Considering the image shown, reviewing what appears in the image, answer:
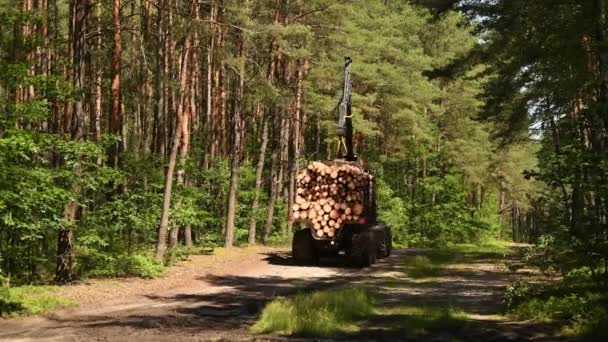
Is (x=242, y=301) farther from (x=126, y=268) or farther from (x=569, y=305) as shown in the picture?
(x=569, y=305)

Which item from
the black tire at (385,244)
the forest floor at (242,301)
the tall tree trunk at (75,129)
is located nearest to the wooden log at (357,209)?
the forest floor at (242,301)

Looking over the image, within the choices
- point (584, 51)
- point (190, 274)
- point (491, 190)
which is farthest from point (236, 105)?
point (491, 190)

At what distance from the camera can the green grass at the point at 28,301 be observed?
397 inches

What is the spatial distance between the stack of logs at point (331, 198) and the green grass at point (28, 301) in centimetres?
822

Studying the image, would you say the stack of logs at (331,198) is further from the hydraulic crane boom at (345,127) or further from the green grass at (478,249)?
the green grass at (478,249)

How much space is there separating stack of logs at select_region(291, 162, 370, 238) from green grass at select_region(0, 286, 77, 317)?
822 centimetres

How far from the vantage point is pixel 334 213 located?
1797cm

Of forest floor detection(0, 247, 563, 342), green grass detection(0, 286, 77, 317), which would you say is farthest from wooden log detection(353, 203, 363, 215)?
green grass detection(0, 286, 77, 317)

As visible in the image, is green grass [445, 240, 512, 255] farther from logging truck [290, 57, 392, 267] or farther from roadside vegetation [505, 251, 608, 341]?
roadside vegetation [505, 251, 608, 341]

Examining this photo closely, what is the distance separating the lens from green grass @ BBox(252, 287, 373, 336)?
8.72 meters

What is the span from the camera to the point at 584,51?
11773mm

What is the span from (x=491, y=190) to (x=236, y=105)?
3661cm

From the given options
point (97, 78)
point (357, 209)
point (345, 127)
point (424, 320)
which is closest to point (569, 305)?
point (424, 320)

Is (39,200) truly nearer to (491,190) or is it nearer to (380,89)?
(380,89)
